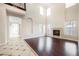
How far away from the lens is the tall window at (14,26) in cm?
235

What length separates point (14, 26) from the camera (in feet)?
7.87

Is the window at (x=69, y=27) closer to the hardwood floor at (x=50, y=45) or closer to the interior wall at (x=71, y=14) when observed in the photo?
the interior wall at (x=71, y=14)

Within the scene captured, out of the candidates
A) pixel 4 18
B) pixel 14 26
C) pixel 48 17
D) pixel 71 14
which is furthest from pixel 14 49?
pixel 71 14

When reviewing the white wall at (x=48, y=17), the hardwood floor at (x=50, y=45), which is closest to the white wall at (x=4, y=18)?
the white wall at (x=48, y=17)

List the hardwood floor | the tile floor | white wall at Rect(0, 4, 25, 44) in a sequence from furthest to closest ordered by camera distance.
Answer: the hardwood floor < white wall at Rect(0, 4, 25, 44) < the tile floor

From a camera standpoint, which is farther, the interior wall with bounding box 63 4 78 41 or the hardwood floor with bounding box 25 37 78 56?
the hardwood floor with bounding box 25 37 78 56

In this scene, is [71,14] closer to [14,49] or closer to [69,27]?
[69,27]

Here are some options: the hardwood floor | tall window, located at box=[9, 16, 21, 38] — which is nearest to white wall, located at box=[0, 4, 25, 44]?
tall window, located at box=[9, 16, 21, 38]

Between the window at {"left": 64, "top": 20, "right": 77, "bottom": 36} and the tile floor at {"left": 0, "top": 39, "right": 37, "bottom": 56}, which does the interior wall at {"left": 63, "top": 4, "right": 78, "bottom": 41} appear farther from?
the tile floor at {"left": 0, "top": 39, "right": 37, "bottom": 56}

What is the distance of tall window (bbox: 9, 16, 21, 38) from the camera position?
2.35 meters

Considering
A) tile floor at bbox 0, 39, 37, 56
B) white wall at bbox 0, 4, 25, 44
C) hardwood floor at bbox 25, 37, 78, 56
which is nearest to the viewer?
tile floor at bbox 0, 39, 37, 56

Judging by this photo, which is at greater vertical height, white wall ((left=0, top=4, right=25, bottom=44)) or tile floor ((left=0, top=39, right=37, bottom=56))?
white wall ((left=0, top=4, right=25, bottom=44))

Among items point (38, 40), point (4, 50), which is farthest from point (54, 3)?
point (4, 50)

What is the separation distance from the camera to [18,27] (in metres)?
2.43
